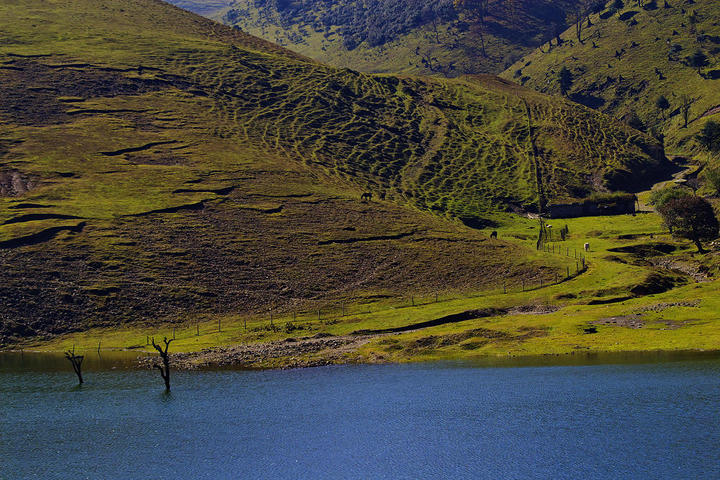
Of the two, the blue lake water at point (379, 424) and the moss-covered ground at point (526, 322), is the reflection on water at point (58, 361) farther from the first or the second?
the blue lake water at point (379, 424)

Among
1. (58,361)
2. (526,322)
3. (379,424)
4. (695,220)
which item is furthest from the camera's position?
(695,220)

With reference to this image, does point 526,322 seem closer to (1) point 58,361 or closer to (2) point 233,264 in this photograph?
(2) point 233,264

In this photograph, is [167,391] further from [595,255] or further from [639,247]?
[639,247]

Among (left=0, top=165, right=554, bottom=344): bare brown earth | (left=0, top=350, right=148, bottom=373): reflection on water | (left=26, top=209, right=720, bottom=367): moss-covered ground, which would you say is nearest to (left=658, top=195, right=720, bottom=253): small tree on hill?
(left=26, top=209, right=720, bottom=367): moss-covered ground

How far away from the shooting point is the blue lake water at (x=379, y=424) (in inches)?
2467

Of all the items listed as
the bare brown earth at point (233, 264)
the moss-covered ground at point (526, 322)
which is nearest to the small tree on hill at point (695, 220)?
the moss-covered ground at point (526, 322)

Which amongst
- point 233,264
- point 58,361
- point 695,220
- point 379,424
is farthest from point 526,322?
point 58,361

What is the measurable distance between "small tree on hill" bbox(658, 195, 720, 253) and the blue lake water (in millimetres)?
76680

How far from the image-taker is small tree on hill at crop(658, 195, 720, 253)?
158375mm

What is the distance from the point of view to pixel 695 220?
A: 158 metres

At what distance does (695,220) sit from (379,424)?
4394 inches

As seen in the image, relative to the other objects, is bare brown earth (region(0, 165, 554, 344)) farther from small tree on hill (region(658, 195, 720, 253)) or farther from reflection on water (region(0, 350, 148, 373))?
small tree on hill (region(658, 195, 720, 253))

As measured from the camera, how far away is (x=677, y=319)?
112125mm

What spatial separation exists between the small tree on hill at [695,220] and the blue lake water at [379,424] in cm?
7668
